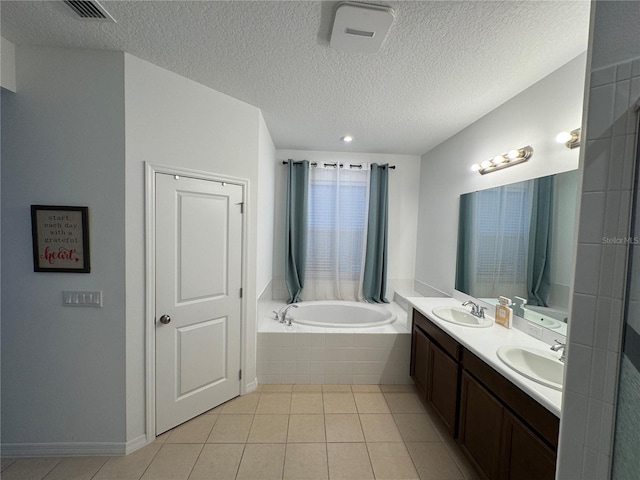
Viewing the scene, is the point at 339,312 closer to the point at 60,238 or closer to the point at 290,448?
the point at 290,448

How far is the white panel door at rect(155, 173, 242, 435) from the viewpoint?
185 centimetres

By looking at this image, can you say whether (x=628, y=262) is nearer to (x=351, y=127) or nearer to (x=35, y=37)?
(x=351, y=127)

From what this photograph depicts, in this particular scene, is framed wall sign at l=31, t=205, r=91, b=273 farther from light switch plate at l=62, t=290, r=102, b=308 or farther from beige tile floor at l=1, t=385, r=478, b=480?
beige tile floor at l=1, t=385, r=478, b=480

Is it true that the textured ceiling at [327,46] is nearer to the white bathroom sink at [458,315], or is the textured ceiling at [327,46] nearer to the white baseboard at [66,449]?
the white bathroom sink at [458,315]

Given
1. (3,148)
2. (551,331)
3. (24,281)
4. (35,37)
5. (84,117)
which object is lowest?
(551,331)

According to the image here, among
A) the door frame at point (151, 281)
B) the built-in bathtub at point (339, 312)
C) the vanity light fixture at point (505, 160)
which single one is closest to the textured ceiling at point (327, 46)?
the vanity light fixture at point (505, 160)

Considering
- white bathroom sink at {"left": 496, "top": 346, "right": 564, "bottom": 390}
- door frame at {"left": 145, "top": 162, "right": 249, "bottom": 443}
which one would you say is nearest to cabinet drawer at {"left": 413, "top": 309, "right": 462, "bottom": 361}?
white bathroom sink at {"left": 496, "top": 346, "right": 564, "bottom": 390}

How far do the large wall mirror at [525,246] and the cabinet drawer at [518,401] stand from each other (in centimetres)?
58

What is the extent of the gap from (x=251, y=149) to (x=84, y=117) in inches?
43.5

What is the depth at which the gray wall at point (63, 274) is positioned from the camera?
159 centimetres

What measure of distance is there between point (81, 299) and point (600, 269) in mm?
2586

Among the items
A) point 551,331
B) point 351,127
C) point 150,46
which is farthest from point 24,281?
point 551,331

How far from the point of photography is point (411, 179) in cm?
368

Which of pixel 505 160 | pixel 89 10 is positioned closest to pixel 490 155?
pixel 505 160
